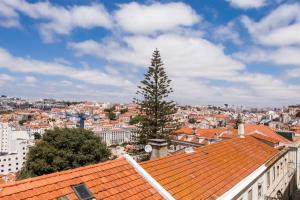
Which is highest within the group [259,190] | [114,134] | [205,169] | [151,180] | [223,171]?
[151,180]

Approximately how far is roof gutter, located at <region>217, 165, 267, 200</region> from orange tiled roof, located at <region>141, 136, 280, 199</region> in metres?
0.12

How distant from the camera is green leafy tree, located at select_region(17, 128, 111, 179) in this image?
29900mm

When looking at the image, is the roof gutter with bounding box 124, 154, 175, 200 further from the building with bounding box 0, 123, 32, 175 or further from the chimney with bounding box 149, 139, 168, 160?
the building with bounding box 0, 123, 32, 175

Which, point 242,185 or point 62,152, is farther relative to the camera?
point 62,152

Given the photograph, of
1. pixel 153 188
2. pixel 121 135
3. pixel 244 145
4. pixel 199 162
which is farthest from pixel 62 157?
pixel 121 135

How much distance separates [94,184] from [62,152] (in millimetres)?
25716

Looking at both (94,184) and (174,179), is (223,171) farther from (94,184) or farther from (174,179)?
(94,184)

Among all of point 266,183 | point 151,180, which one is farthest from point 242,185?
point 266,183

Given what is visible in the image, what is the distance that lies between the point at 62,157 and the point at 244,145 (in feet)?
68.7

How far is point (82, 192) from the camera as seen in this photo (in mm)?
6734

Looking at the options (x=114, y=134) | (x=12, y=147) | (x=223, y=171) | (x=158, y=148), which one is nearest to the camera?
(x=158, y=148)

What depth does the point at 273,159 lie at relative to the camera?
16.1 m

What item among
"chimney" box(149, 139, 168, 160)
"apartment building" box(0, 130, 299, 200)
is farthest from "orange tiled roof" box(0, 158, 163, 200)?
"chimney" box(149, 139, 168, 160)

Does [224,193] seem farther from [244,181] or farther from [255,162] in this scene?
[255,162]
